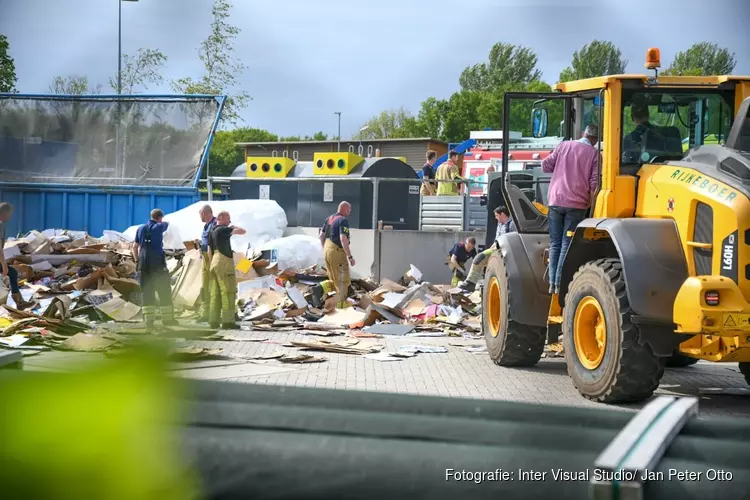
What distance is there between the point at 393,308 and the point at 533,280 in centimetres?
555

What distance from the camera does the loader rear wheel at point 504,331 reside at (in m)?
8.98

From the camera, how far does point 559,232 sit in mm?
8070

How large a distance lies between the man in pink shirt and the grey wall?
9.47m

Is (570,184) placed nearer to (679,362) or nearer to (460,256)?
(679,362)

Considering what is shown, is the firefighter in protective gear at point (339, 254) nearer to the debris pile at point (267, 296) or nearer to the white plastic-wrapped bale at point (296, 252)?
the debris pile at point (267, 296)

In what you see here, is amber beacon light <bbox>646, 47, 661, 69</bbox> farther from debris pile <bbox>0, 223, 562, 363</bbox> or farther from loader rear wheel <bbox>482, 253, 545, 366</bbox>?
debris pile <bbox>0, 223, 562, 363</bbox>

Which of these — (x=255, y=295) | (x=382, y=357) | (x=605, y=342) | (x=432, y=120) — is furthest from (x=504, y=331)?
(x=432, y=120)

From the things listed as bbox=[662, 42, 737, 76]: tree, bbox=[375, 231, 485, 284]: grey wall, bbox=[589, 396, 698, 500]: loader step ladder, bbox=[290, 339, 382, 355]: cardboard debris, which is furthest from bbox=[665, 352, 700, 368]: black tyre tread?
bbox=[589, 396, 698, 500]: loader step ladder

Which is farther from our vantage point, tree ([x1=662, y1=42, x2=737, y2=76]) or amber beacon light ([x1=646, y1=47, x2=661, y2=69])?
amber beacon light ([x1=646, y1=47, x2=661, y2=69])

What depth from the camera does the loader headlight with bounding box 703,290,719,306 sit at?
6312 millimetres

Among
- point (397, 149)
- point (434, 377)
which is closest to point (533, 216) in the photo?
point (434, 377)

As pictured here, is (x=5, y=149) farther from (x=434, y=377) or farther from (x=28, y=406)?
(x=28, y=406)

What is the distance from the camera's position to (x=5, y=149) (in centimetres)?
808

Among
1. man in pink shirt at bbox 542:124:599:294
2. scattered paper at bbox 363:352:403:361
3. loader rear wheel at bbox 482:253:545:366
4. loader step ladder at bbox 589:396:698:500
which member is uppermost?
man in pink shirt at bbox 542:124:599:294
